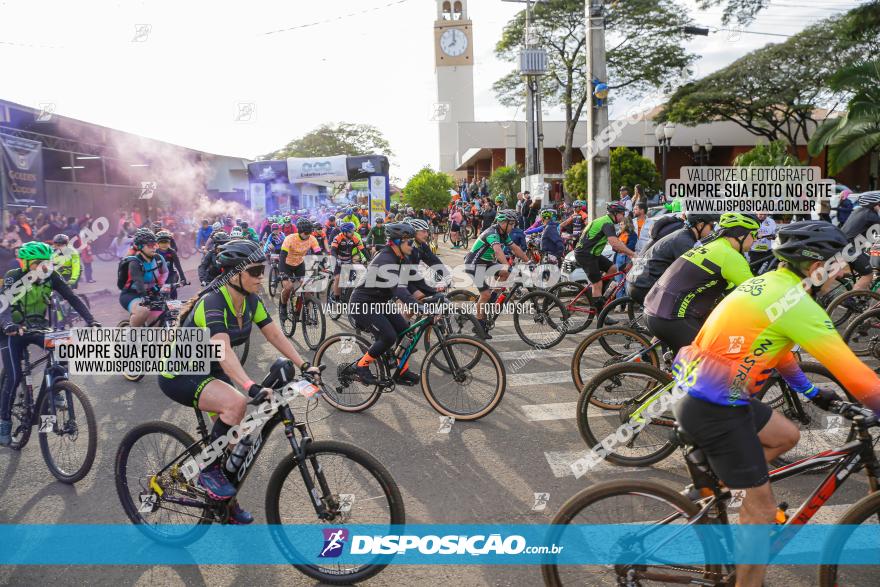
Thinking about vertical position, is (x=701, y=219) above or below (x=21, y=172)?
below

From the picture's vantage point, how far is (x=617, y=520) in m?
2.88

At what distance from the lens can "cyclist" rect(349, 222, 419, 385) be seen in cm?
641

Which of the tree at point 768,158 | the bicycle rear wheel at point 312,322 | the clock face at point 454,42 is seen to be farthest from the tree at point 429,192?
the clock face at point 454,42

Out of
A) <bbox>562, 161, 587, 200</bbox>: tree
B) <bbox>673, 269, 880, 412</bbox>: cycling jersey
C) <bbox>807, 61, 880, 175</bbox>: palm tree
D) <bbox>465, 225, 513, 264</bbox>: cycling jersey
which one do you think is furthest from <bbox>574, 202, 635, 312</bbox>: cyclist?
<bbox>807, 61, 880, 175</bbox>: palm tree

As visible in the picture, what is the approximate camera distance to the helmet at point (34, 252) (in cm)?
568

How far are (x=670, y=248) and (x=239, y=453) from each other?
4.77m

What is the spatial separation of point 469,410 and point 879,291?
21.4 ft

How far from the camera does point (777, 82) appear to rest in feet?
98.3

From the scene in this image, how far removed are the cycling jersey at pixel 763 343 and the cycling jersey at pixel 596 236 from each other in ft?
20.4

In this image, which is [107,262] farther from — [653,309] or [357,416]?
[653,309]

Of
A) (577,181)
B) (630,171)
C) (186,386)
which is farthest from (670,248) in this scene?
(630,171)

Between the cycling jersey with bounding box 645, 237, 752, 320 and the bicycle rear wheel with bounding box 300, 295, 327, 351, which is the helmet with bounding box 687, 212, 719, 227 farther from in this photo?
the bicycle rear wheel with bounding box 300, 295, 327, 351

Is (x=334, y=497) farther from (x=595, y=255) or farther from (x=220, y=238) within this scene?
(x=220, y=238)

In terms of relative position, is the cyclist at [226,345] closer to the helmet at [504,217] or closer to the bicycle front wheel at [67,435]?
the bicycle front wheel at [67,435]
